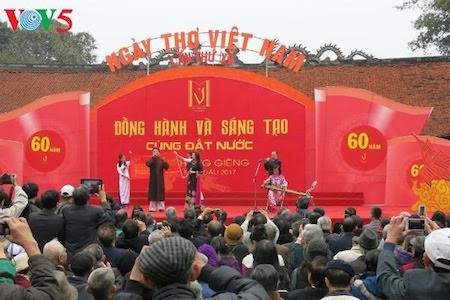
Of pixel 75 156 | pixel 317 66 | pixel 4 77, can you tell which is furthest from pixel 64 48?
pixel 75 156

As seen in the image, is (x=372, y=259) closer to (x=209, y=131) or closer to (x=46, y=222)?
(x=46, y=222)

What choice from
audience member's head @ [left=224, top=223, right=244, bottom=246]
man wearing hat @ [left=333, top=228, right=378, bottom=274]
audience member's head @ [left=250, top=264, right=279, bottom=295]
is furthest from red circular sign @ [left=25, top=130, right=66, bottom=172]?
audience member's head @ [left=250, top=264, right=279, bottom=295]

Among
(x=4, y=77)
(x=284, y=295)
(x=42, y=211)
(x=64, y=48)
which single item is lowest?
(x=284, y=295)

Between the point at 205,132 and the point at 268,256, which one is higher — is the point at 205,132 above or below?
above

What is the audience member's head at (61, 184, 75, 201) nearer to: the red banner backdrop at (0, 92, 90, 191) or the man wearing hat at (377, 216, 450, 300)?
the man wearing hat at (377, 216, 450, 300)

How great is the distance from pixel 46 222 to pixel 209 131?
1103cm

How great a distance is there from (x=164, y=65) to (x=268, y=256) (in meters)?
17.8

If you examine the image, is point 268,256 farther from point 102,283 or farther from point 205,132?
point 205,132

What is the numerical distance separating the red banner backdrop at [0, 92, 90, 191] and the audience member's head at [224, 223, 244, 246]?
38.5 ft

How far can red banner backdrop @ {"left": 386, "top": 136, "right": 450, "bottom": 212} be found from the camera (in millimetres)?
15391

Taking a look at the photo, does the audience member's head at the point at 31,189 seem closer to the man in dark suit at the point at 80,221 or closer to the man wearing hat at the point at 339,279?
the man in dark suit at the point at 80,221

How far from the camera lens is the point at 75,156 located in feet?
55.3

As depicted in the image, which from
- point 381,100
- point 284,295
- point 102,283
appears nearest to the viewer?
point 102,283

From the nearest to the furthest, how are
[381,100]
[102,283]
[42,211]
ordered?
[102,283], [42,211], [381,100]
